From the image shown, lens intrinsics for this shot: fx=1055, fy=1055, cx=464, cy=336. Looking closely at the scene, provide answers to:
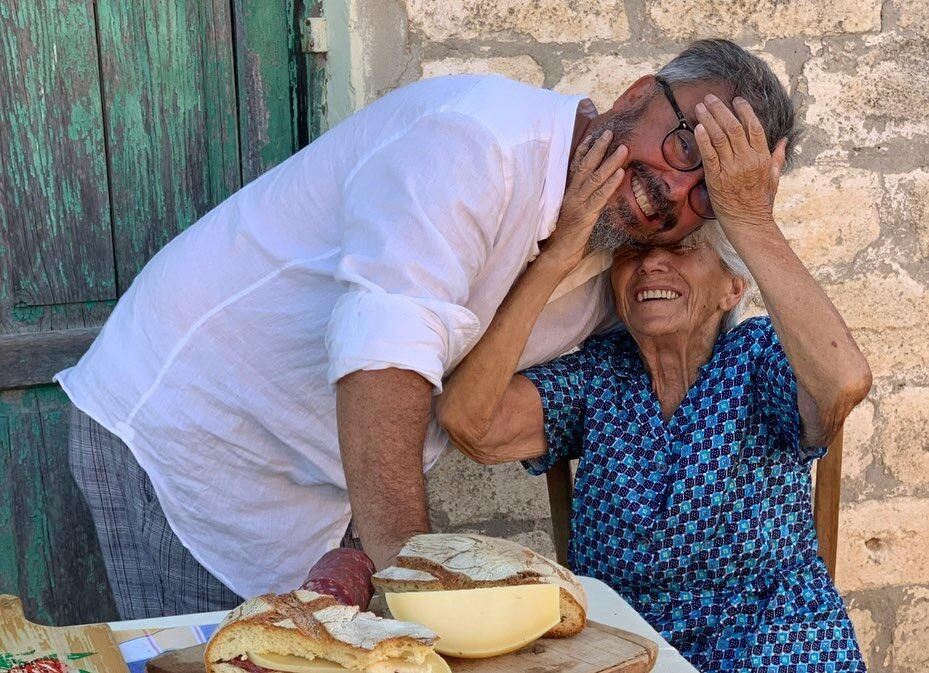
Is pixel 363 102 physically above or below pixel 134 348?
above

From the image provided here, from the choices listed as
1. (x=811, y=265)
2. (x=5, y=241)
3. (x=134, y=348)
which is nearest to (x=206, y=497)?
(x=134, y=348)

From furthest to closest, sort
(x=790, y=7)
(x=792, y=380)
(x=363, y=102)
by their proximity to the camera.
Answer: (x=790, y=7), (x=363, y=102), (x=792, y=380)

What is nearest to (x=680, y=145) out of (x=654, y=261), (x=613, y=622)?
(x=654, y=261)

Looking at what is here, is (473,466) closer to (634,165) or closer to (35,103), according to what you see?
(634,165)

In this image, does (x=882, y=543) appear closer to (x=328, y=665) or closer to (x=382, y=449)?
(x=382, y=449)

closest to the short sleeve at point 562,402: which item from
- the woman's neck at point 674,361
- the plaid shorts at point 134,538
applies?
the woman's neck at point 674,361

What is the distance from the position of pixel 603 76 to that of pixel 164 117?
100 centimetres

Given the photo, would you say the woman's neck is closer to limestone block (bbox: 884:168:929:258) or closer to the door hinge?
limestone block (bbox: 884:168:929:258)

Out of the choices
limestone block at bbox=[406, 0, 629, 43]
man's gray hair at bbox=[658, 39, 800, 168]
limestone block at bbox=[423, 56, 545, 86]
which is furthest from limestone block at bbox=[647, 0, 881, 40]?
man's gray hair at bbox=[658, 39, 800, 168]

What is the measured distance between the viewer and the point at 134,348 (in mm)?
1854

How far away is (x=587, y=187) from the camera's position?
5.83 feet

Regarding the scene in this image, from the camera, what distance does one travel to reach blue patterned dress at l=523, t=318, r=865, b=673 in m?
1.98

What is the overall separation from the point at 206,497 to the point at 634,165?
3.09 ft

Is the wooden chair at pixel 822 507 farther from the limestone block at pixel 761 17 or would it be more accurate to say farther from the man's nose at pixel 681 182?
the limestone block at pixel 761 17
